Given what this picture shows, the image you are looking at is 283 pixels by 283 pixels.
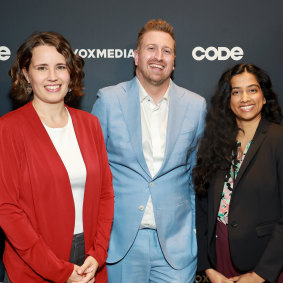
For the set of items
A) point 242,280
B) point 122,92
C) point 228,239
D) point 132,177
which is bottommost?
point 242,280

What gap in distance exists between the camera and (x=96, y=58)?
287cm

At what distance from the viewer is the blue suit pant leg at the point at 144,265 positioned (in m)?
2.40

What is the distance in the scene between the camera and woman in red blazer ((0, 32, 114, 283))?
1.81 m

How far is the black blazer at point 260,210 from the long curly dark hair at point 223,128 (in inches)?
6.2

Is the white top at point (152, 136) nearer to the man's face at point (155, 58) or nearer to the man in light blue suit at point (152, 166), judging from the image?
the man in light blue suit at point (152, 166)

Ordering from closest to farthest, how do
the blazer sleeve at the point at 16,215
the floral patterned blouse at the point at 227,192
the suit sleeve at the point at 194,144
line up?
the blazer sleeve at the point at 16,215, the floral patterned blouse at the point at 227,192, the suit sleeve at the point at 194,144

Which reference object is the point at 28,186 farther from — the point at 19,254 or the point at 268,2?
the point at 268,2

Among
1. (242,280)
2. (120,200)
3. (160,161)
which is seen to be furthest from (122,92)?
(242,280)

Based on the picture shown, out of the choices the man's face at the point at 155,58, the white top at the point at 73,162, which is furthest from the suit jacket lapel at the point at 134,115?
the white top at the point at 73,162

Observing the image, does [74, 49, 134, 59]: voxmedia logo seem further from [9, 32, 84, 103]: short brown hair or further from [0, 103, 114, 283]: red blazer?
[0, 103, 114, 283]: red blazer

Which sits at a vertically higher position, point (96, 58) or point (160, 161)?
point (96, 58)

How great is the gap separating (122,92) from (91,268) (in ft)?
3.63

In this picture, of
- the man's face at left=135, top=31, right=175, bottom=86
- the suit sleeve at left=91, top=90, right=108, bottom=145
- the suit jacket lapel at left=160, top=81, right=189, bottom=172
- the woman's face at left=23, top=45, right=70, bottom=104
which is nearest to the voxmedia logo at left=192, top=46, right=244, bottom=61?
the man's face at left=135, top=31, right=175, bottom=86

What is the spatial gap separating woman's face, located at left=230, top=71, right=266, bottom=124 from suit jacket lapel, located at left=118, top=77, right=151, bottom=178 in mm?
594
